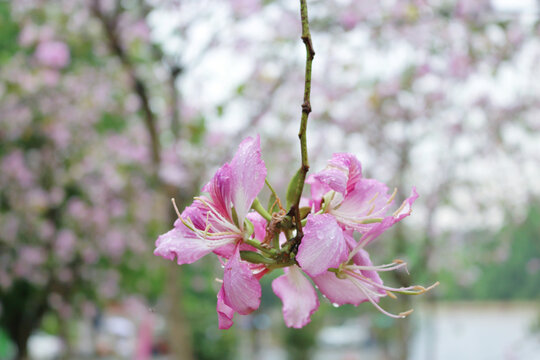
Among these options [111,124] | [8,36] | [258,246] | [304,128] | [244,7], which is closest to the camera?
[304,128]

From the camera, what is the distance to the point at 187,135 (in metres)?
4.84

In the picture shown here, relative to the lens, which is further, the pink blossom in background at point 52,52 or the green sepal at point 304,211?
the pink blossom in background at point 52,52

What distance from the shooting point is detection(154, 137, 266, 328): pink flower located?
70 centimetres

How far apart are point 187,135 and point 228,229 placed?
4176 millimetres

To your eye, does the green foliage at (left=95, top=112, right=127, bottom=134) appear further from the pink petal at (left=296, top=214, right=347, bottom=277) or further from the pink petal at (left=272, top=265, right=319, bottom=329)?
the pink petal at (left=296, top=214, right=347, bottom=277)

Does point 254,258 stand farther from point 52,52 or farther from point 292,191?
point 52,52

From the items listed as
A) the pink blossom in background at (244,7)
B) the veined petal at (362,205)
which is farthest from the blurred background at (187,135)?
the veined petal at (362,205)

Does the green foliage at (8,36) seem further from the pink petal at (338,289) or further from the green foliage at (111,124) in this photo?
the pink petal at (338,289)

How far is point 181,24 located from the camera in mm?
4660

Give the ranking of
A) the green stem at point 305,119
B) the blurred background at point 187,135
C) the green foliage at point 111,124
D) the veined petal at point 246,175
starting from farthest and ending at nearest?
the green foliage at point 111,124 → the blurred background at point 187,135 → the veined petal at point 246,175 → the green stem at point 305,119

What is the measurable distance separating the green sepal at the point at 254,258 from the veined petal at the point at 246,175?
43mm

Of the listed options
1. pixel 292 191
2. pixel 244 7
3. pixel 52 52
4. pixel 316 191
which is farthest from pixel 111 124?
pixel 292 191

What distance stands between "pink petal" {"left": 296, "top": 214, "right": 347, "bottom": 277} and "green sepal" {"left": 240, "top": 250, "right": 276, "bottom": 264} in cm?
6

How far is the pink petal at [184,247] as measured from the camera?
72 cm
